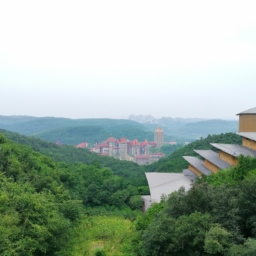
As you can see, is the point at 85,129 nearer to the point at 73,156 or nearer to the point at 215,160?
the point at 73,156

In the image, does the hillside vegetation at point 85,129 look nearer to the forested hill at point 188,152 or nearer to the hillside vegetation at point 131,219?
the forested hill at point 188,152

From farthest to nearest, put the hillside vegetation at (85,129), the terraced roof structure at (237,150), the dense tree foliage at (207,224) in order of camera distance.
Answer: the hillside vegetation at (85,129) → the terraced roof structure at (237,150) → the dense tree foliage at (207,224)

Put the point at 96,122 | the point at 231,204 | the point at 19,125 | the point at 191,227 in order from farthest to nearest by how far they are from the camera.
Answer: the point at 96,122
the point at 19,125
the point at 231,204
the point at 191,227

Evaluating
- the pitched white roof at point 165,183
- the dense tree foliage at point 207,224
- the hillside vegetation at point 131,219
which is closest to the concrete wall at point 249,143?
the hillside vegetation at point 131,219

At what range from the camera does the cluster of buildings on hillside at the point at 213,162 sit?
580 inches

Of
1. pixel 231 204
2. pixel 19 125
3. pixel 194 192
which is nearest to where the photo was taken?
pixel 231 204

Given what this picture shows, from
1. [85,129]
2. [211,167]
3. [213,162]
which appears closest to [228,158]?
[213,162]

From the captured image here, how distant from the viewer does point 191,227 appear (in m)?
7.73

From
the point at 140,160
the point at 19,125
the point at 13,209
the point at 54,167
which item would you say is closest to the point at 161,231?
the point at 13,209

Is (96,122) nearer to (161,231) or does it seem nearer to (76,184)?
(76,184)

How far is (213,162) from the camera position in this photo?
51.4ft

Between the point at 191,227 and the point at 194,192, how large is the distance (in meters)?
1.31

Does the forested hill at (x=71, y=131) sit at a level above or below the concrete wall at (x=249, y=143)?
below

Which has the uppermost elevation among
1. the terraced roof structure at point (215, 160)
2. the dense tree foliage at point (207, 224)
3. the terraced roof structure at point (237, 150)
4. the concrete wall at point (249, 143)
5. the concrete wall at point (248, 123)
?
the concrete wall at point (248, 123)
